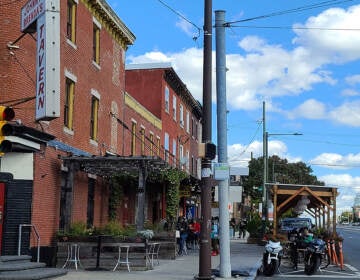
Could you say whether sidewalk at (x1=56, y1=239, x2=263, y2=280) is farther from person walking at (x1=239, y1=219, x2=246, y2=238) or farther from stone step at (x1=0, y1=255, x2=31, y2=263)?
person walking at (x1=239, y1=219, x2=246, y2=238)

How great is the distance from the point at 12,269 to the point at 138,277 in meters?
3.18

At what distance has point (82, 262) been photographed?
1788 cm

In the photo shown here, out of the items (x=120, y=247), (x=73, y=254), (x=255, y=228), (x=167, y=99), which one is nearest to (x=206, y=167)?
(x=120, y=247)

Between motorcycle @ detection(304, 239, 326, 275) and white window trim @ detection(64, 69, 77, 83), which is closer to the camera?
motorcycle @ detection(304, 239, 326, 275)

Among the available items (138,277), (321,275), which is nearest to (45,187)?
(138,277)

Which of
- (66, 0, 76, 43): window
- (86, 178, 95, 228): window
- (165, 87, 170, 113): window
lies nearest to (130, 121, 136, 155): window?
(86, 178, 95, 228): window

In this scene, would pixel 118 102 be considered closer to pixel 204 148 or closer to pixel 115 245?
pixel 115 245

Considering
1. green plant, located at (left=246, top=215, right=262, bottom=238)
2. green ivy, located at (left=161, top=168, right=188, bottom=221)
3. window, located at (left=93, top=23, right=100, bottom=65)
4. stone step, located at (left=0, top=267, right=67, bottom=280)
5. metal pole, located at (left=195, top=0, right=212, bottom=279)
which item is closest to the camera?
stone step, located at (left=0, top=267, right=67, bottom=280)

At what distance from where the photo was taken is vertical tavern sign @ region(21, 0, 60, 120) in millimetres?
13234

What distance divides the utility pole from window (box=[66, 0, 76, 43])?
22.1 ft

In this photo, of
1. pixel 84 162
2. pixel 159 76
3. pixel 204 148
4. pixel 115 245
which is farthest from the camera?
pixel 159 76

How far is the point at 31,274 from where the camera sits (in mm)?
13711

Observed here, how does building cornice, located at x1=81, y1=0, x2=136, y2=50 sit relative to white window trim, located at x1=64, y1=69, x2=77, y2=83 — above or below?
above

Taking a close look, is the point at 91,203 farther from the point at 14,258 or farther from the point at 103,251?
the point at 14,258
